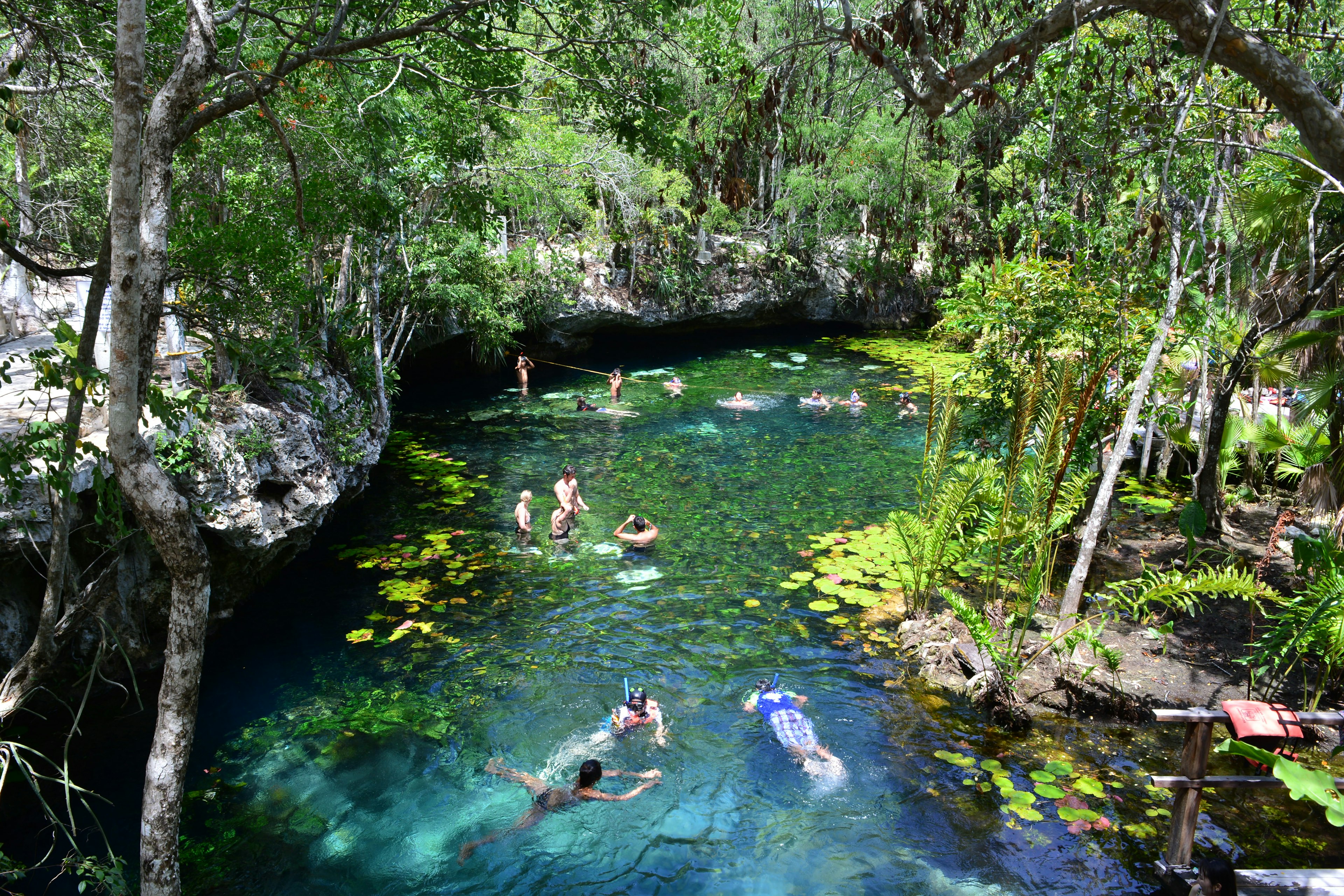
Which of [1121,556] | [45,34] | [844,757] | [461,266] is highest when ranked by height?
[45,34]

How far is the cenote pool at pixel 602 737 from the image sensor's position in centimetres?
548

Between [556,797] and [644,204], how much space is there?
20.1 m

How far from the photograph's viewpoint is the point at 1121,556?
10.0 m

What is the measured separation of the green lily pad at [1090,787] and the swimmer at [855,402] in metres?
12.8

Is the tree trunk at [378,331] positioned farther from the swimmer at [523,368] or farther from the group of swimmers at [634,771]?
the group of swimmers at [634,771]

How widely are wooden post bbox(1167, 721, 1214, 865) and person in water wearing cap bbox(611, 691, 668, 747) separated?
3.68 m

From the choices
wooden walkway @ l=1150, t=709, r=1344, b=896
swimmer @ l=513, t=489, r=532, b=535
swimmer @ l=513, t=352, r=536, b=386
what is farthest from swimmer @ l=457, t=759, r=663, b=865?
swimmer @ l=513, t=352, r=536, b=386

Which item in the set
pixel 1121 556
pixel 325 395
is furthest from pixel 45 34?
pixel 1121 556

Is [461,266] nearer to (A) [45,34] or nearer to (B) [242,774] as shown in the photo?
(A) [45,34]

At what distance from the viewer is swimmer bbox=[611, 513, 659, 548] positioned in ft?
34.9

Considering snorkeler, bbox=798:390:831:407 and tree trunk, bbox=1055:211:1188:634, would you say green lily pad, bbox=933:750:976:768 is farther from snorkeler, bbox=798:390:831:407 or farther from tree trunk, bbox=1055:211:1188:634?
snorkeler, bbox=798:390:831:407

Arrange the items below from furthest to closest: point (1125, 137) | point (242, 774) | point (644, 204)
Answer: point (644, 204)
point (1125, 137)
point (242, 774)

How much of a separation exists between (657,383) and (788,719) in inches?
603

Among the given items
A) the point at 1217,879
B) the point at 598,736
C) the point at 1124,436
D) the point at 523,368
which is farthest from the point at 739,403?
the point at 1217,879
